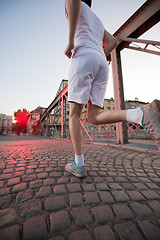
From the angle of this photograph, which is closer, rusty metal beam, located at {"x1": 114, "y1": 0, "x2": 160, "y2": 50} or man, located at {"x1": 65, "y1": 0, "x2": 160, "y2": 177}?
man, located at {"x1": 65, "y1": 0, "x2": 160, "y2": 177}

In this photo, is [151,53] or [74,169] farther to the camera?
[151,53]

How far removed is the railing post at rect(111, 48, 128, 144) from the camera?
356cm

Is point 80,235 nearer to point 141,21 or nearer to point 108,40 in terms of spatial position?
point 108,40

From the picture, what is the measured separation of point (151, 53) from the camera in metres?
3.20

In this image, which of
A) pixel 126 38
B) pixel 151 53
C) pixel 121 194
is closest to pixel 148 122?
pixel 121 194

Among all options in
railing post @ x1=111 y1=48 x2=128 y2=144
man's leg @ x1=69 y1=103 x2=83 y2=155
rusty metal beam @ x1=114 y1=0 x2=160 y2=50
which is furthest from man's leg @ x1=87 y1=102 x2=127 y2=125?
rusty metal beam @ x1=114 y1=0 x2=160 y2=50

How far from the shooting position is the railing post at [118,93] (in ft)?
11.7

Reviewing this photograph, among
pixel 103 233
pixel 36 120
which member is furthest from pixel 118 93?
pixel 36 120

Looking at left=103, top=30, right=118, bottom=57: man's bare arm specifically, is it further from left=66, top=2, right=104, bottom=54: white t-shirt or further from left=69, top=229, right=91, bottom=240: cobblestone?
left=69, top=229, right=91, bottom=240: cobblestone

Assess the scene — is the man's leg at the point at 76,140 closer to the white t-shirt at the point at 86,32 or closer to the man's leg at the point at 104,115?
the man's leg at the point at 104,115

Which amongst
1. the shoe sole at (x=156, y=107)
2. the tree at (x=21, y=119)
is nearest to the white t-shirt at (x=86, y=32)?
the shoe sole at (x=156, y=107)

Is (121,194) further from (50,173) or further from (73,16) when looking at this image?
(73,16)

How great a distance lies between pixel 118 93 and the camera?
371 cm

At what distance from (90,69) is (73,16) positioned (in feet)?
1.66
